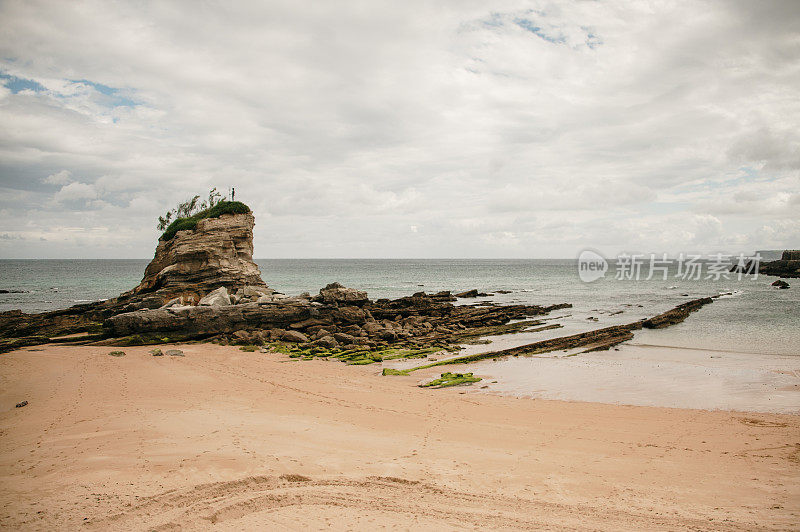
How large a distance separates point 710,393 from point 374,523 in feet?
43.8

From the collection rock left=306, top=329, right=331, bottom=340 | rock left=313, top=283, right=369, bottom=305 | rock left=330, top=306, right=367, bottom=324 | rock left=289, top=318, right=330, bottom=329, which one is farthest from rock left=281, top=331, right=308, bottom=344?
rock left=313, top=283, right=369, bottom=305

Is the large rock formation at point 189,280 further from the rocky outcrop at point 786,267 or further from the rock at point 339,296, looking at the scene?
the rocky outcrop at point 786,267

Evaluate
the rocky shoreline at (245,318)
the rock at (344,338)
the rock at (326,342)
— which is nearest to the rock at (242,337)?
the rocky shoreline at (245,318)

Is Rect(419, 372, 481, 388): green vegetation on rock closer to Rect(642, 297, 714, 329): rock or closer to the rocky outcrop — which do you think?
Rect(642, 297, 714, 329): rock

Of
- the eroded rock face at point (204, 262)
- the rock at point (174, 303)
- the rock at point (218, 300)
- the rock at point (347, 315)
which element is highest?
the eroded rock face at point (204, 262)

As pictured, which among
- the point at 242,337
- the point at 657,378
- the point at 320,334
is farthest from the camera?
the point at 320,334

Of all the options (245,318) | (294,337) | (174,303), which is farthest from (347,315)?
(174,303)

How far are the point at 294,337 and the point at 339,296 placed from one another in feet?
16.2

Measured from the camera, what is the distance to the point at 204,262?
1175 inches

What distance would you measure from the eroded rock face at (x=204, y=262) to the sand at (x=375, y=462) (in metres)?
16.3

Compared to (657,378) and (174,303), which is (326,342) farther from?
(657,378)

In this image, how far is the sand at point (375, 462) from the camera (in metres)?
5.62

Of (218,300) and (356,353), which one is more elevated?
(218,300)

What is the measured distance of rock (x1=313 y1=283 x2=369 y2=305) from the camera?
26484mm
